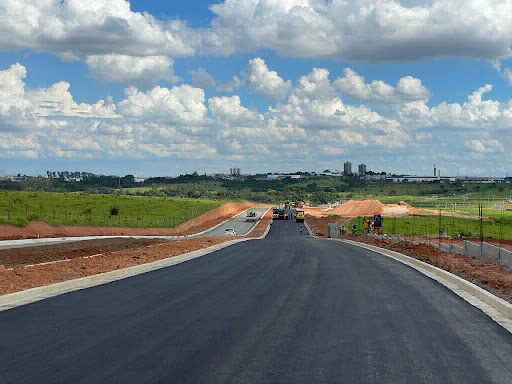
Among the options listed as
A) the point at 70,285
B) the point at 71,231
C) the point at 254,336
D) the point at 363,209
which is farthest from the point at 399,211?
the point at 254,336

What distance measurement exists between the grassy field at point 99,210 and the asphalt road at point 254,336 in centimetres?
5264

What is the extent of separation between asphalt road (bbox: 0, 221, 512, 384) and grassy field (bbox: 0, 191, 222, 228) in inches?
2073

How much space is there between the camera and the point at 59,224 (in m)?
64.5

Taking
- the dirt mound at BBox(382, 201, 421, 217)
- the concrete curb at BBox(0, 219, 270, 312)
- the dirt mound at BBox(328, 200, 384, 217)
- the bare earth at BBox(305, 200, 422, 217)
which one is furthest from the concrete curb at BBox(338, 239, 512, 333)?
the dirt mound at BBox(328, 200, 384, 217)

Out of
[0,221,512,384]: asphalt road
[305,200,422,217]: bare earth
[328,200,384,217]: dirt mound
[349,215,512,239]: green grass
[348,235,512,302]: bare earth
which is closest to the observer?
[0,221,512,384]: asphalt road

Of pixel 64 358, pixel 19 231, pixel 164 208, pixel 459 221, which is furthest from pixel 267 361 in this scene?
pixel 164 208

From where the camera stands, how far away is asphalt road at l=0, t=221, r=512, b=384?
7.86 metres

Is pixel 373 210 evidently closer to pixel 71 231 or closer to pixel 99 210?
pixel 99 210

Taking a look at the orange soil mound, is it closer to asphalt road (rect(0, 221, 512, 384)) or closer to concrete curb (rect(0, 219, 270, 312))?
concrete curb (rect(0, 219, 270, 312))

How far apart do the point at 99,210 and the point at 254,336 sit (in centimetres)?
8820

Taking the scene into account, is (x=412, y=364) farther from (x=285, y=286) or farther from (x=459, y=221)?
(x=459, y=221)

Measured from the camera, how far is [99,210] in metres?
94.8

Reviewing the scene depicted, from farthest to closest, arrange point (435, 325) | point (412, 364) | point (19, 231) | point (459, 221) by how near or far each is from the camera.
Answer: point (459, 221) < point (19, 231) < point (435, 325) < point (412, 364)

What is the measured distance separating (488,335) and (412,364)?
2.84 metres
